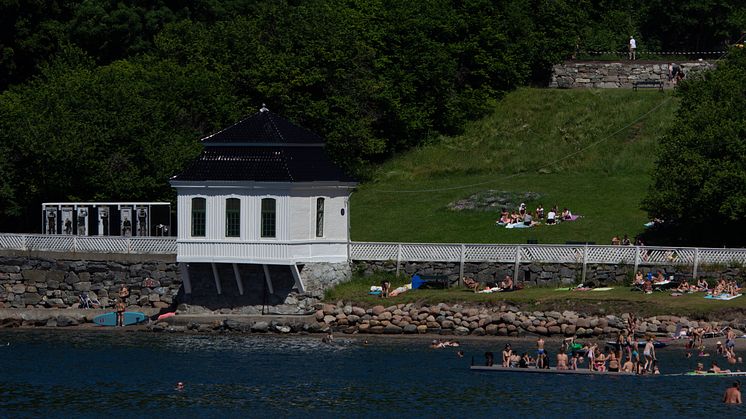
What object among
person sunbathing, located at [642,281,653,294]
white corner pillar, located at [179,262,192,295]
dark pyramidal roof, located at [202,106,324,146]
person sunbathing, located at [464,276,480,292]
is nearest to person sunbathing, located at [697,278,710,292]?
person sunbathing, located at [642,281,653,294]

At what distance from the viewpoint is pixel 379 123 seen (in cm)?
10388

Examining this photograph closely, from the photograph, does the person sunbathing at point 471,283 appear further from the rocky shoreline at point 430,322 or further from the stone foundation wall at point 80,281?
the stone foundation wall at point 80,281

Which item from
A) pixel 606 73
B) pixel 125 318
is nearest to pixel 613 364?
pixel 125 318

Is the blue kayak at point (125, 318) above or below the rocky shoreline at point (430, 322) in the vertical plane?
below

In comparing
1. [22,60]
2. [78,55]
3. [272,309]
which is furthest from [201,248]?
[22,60]

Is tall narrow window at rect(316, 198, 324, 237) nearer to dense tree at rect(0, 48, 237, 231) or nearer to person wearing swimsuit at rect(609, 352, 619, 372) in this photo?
dense tree at rect(0, 48, 237, 231)

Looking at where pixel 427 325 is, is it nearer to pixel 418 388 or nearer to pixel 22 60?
pixel 418 388

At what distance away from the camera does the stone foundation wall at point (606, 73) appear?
4313 inches

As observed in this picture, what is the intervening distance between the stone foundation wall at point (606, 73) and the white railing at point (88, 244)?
123 ft

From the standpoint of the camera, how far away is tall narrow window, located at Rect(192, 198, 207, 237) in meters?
77.4

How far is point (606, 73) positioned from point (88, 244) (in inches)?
1577

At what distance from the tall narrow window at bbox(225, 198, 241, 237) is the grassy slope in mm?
11253

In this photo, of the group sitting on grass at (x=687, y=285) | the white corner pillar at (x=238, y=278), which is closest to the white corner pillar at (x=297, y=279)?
the white corner pillar at (x=238, y=278)

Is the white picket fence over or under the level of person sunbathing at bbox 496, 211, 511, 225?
under
